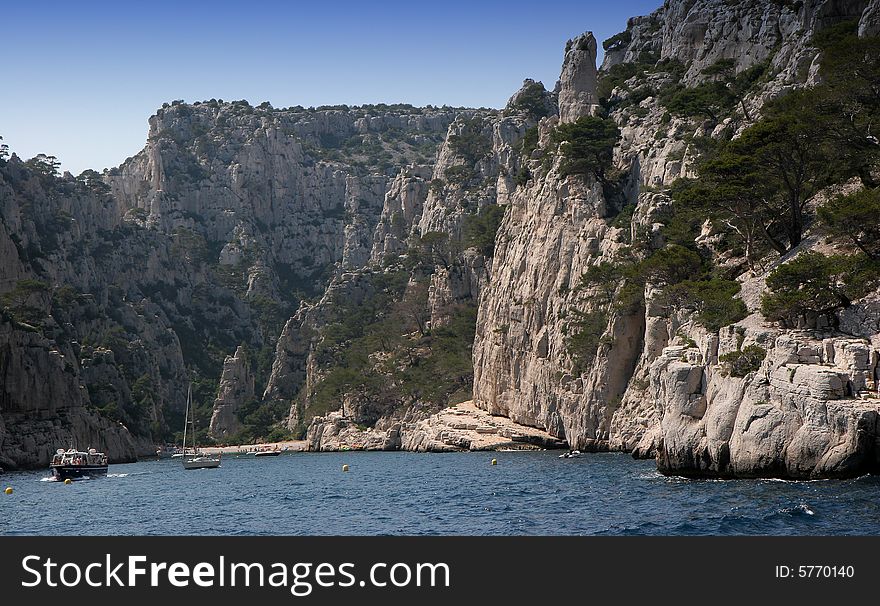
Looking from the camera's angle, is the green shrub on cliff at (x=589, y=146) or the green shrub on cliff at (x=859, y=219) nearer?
the green shrub on cliff at (x=859, y=219)

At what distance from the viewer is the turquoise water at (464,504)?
32.8 meters

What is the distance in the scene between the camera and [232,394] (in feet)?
489

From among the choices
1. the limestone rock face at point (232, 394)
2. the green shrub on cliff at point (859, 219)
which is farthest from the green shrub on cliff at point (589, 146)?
the limestone rock face at point (232, 394)

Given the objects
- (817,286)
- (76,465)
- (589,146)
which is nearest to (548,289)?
(589,146)

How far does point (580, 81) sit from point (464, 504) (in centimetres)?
7683

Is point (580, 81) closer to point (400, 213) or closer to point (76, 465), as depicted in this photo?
point (400, 213)

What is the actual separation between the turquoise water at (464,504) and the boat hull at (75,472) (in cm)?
464

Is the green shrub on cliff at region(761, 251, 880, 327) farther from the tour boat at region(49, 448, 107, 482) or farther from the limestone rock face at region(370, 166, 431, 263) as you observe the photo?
the limestone rock face at region(370, 166, 431, 263)

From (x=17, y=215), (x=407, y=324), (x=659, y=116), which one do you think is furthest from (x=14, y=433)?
(x=659, y=116)

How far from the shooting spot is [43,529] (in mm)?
40375

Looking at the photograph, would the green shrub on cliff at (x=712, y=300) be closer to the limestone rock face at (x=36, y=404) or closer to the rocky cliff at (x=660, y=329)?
the rocky cliff at (x=660, y=329)

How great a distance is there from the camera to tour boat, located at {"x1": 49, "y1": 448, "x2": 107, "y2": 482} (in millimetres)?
73812

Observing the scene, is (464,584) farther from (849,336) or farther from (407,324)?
(407,324)

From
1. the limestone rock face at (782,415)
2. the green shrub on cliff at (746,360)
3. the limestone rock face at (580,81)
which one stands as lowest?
the limestone rock face at (782,415)
